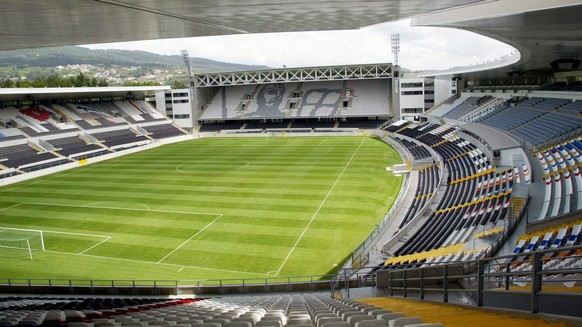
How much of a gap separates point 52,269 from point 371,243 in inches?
509

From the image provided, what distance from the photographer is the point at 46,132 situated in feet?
152

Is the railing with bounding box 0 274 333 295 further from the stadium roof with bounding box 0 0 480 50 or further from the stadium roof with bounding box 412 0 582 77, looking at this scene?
the stadium roof with bounding box 412 0 582 77

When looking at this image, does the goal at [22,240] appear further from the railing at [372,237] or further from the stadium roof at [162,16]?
the railing at [372,237]

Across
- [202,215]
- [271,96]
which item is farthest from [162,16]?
[271,96]

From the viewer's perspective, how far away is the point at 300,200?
85.3 feet

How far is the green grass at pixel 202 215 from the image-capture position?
1758 cm

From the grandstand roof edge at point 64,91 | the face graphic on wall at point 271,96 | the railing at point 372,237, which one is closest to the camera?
the railing at point 372,237

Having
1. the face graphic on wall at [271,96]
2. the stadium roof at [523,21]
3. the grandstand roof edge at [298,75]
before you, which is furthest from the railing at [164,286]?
the face graphic on wall at [271,96]

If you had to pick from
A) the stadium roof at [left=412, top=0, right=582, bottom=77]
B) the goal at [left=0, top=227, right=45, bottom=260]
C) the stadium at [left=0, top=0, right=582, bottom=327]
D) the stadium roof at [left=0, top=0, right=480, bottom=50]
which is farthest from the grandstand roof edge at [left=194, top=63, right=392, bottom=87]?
the stadium roof at [left=0, top=0, right=480, bottom=50]

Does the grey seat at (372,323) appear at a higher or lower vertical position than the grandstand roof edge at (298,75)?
lower

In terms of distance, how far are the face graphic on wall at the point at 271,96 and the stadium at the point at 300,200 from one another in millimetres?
11704

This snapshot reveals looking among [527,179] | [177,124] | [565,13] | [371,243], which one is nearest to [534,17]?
[565,13]

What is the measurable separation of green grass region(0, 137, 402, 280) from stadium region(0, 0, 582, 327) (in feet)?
0.45

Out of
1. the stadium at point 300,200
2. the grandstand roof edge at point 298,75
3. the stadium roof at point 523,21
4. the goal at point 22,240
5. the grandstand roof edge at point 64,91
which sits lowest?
the goal at point 22,240
